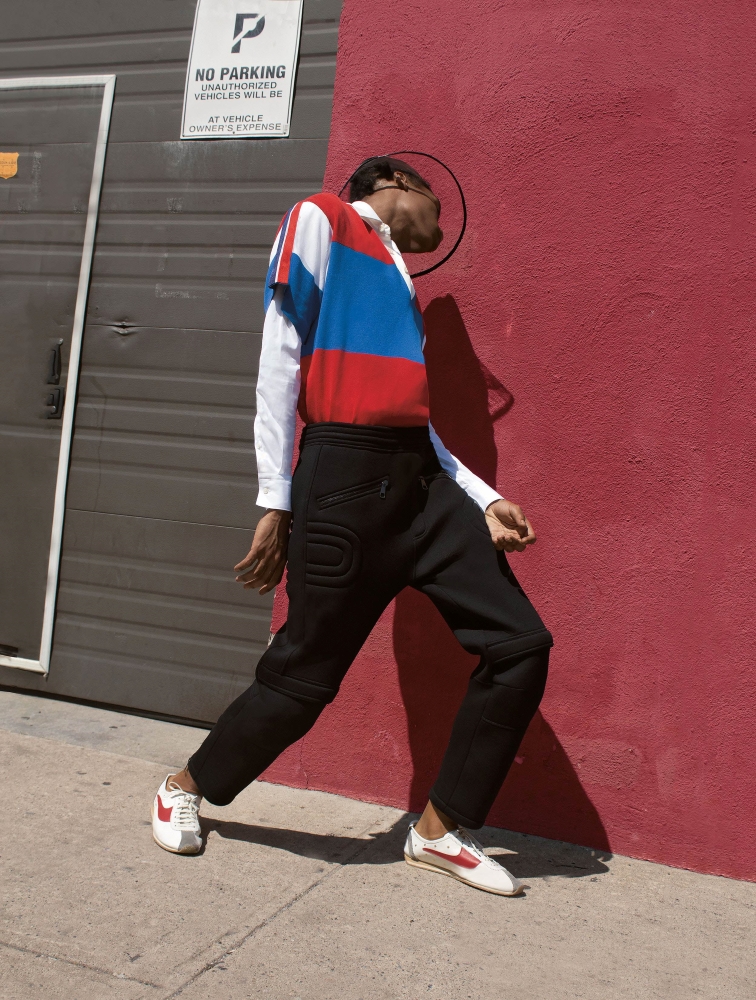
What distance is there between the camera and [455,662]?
10.7 feet

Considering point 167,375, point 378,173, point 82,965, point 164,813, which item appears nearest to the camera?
point 82,965

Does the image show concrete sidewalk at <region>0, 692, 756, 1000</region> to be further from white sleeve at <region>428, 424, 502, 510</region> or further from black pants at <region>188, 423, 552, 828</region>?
white sleeve at <region>428, 424, 502, 510</region>

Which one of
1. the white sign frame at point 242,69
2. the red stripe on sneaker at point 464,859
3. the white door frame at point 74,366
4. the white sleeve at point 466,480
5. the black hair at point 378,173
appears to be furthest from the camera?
the white door frame at point 74,366

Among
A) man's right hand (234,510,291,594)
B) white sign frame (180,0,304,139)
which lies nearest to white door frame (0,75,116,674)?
white sign frame (180,0,304,139)

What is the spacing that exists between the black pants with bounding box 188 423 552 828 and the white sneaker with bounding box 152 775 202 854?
0.20m

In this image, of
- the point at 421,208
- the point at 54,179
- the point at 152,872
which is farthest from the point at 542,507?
the point at 54,179

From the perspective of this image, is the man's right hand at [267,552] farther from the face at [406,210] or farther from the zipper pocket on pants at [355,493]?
the face at [406,210]

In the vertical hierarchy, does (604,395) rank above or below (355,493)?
above

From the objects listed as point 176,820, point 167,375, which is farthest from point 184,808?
point 167,375

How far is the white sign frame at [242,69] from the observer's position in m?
3.72

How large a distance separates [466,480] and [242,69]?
1991 millimetres

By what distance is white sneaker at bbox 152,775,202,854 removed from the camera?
2793 mm

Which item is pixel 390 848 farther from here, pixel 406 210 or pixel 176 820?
pixel 406 210

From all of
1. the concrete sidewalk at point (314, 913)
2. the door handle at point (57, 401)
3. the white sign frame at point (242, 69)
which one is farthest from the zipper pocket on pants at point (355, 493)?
the door handle at point (57, 401)
